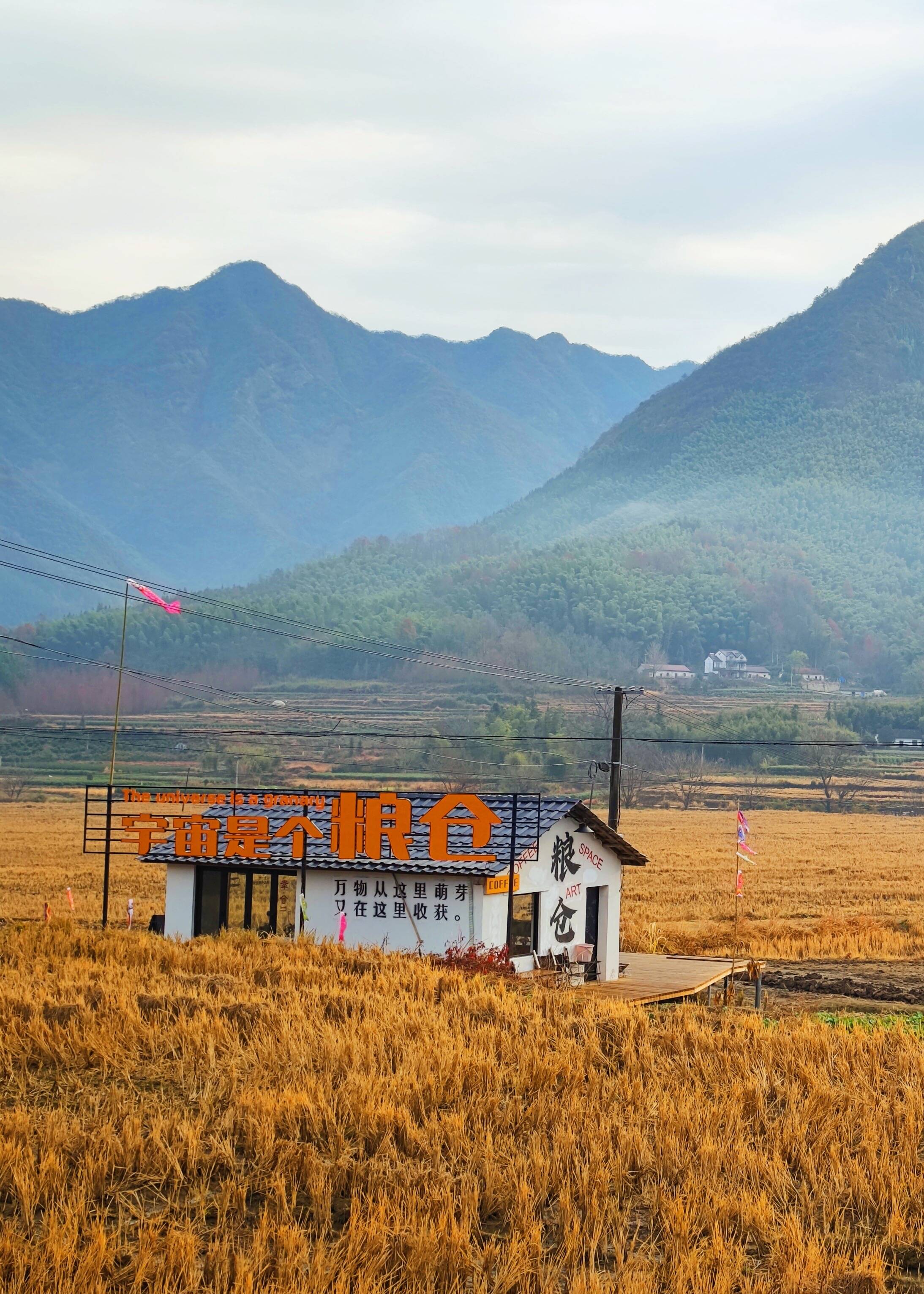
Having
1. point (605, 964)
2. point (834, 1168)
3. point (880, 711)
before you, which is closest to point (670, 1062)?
point (834, 1168)

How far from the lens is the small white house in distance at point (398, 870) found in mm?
22609

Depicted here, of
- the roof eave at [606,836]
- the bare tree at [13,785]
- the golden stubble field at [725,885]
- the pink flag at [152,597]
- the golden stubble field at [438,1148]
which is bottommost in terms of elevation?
the bare tree at [13,785]

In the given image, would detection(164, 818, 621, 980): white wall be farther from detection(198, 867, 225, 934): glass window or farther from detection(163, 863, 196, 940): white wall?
detection(198, 867, 225, 934): glass window

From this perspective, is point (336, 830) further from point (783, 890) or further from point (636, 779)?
point (636, 779)

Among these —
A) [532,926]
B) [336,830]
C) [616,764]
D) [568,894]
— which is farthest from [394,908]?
[616,764]

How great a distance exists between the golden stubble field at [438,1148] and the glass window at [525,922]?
8391mm

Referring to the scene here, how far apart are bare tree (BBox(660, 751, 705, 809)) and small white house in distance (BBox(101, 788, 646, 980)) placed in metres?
62.7

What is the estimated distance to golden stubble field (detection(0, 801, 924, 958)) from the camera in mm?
32438

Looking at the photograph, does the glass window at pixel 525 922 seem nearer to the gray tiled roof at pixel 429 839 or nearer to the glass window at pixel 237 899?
Result: the gray tiled roof at pixel 429 839

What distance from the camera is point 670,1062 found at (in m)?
12.5

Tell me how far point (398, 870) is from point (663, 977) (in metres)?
4.95

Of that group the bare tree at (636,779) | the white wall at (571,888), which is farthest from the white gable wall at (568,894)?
the bare tree at (636,779)

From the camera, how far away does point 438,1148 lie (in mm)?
9633

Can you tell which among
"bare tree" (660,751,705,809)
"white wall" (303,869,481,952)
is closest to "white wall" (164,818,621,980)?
"white wall" (303,869,481,952)
